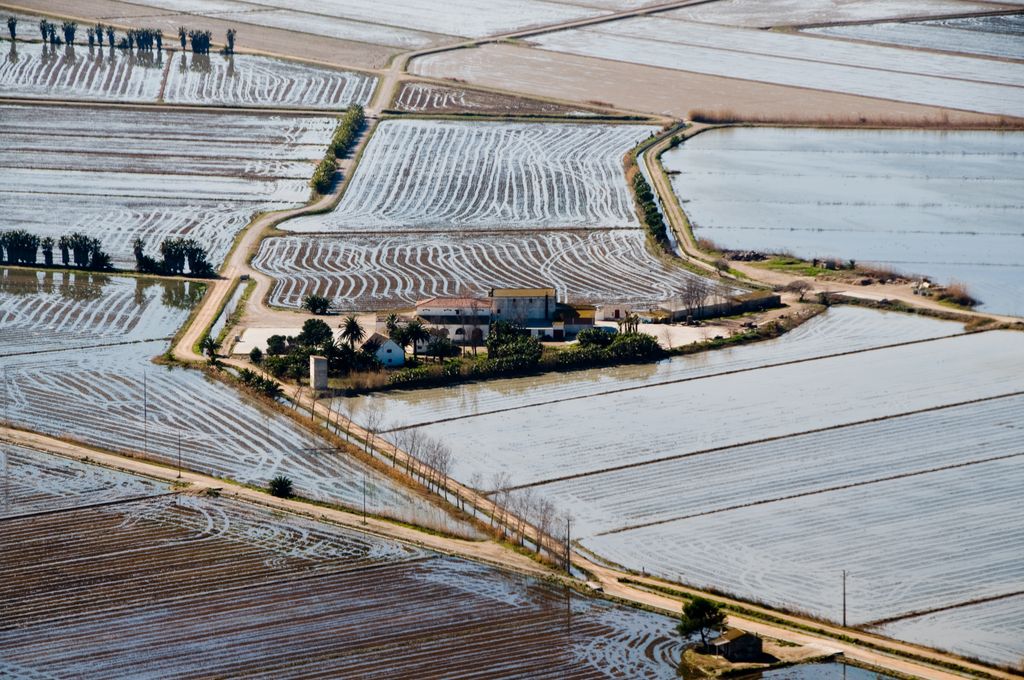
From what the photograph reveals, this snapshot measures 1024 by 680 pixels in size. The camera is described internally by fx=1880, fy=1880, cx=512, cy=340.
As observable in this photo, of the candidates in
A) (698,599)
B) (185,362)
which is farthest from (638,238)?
(698,599)

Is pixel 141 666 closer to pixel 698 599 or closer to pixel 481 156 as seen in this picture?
pixel 698 599

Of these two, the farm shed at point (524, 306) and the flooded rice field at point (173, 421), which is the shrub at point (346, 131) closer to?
the flooded rice field at point (173, 421)

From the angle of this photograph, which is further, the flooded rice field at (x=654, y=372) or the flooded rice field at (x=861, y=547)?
the flooded rice field at (x=654, y=372)

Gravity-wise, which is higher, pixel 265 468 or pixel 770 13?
pixel 770 13

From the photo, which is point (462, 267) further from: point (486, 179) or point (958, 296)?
point (958, 296)

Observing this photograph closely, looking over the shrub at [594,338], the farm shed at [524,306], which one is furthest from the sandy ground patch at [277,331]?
the shrub at [594,338]

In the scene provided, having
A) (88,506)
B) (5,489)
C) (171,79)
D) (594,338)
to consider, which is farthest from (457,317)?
(171,79)

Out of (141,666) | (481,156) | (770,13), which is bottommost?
(141,666)

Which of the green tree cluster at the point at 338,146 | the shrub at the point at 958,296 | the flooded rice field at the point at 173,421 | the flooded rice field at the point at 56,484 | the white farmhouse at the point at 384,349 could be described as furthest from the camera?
the green tree cluster at the point at 338,146
